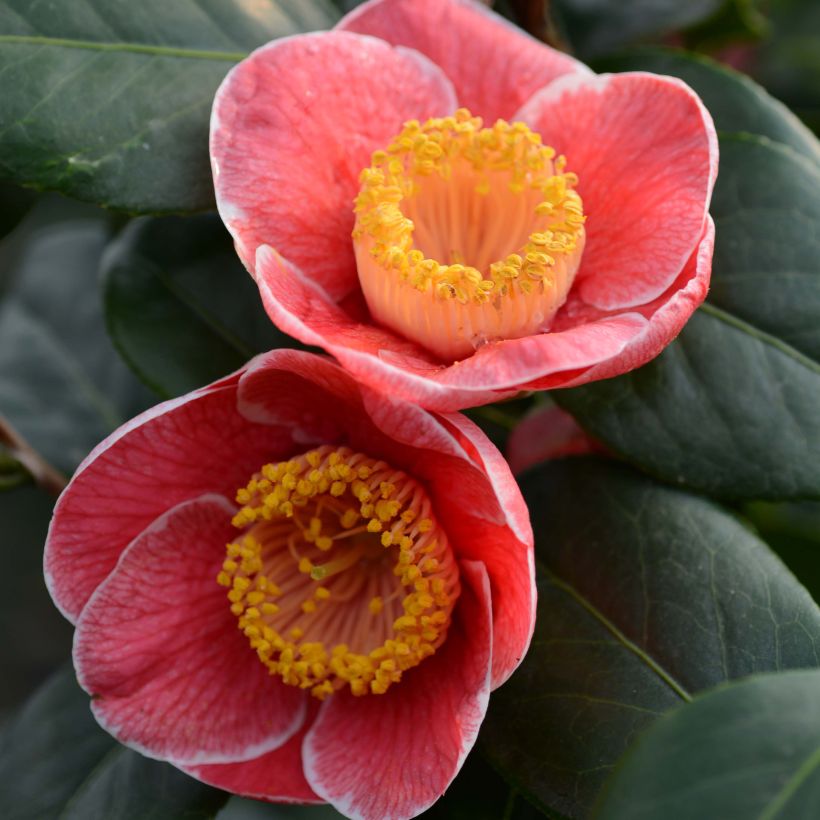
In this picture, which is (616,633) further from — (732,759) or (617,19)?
(617,19)

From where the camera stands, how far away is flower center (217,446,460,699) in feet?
2.92

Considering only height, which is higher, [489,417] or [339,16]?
[339,16]

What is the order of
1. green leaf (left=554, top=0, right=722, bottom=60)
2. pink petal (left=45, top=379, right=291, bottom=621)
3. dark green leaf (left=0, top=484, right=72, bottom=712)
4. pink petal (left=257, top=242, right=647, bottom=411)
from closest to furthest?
pink petal (left=257, top=242, right=647, bottom=411) → pink petal (left=45, top=379, right=291, bottom=621) → green leaf (left=554, top=0, right=722, bottom=60) → dark green leaf (left=0, top=484, right=72, bottom=712)

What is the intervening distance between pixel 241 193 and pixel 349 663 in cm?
41

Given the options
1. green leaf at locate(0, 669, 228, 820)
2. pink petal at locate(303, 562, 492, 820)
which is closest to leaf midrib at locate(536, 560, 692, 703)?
pink petal at locate(303, 562, 492, 820)

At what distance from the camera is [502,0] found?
4.34ft

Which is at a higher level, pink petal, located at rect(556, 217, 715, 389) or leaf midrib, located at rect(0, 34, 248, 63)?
leaf midrib, located at rect(0, 34, 248, 63)

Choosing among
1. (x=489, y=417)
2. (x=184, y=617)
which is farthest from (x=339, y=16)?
(x=184, y=617)

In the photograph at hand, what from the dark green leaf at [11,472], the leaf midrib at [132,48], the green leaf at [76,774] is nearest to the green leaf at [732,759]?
the green leaf at [76,774]

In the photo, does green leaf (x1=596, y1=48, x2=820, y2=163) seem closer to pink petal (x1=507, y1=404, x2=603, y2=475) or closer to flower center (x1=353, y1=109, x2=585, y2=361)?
flower center (x1=353, y1=109, x2=585, y2=361)

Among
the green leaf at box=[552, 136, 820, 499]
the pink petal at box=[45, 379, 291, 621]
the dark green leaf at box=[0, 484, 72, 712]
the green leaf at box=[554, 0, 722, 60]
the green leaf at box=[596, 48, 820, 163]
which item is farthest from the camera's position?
the dark green leaf at box=[0, 484, 72, 712]

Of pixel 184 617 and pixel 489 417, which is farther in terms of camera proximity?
pixel 489 417

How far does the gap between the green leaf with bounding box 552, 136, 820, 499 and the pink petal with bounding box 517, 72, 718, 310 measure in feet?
0.43

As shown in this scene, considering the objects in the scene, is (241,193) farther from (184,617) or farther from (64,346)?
(64,346)
